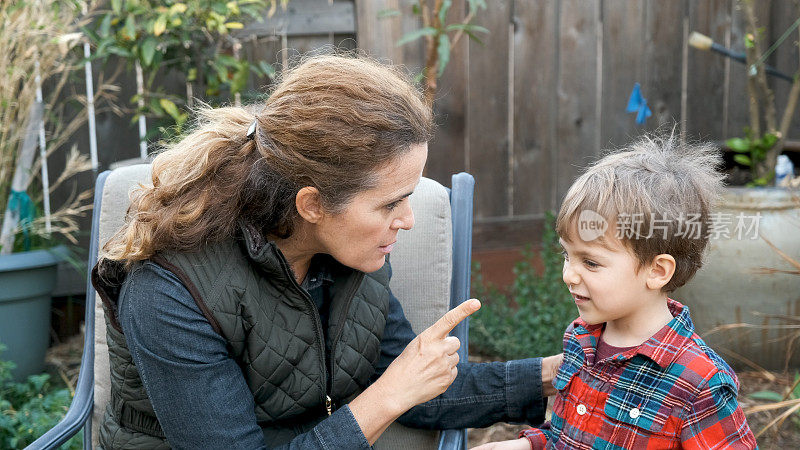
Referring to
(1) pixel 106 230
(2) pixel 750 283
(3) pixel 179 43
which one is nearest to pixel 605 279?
(1) pixel 106 230

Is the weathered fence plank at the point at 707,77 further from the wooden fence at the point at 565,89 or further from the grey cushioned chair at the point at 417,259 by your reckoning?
the grey cushioned chair at the point at 417,259

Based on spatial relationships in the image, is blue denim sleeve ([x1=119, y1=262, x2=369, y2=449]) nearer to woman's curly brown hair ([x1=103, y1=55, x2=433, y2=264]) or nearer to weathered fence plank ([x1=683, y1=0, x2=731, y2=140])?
woman's curly brown hair ([x1=103, y1=55, x2=433, y2=264])

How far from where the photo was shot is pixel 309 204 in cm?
146

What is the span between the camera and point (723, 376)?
4.37 feet

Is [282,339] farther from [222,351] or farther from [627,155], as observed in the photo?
[627,155]

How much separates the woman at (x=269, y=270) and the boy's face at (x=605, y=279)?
0.20 m

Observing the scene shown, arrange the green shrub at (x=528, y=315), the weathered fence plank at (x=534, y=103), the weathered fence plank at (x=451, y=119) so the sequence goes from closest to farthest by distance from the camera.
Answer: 1. the green shrub at (x=528, y=315)
2. the weathered fence plank at (x=451, y=119)
3. the weathered fence plank at (x=534, y=103)

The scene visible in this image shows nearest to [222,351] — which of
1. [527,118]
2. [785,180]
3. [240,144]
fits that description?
[240,144]

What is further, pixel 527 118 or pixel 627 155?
pixel 527 118

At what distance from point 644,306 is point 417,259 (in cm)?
59

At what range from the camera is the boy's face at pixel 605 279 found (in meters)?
1.40

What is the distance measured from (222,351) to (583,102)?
310cm

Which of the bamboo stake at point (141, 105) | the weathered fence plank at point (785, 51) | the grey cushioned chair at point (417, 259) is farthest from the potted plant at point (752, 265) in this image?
the bamboo stake at point (141, 105)

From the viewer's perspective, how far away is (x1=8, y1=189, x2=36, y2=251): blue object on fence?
10.1 feet
